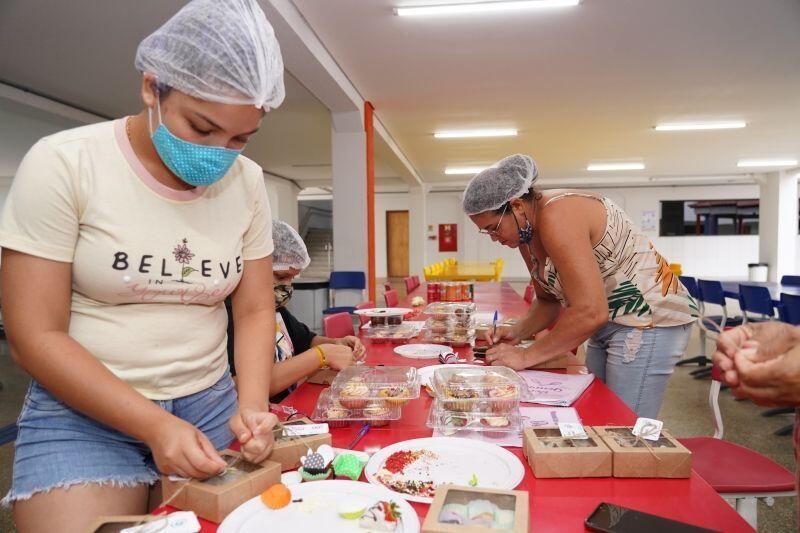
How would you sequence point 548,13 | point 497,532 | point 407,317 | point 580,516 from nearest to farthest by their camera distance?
point 497,532 → point 580,516 → point 407,317 → point 548,13

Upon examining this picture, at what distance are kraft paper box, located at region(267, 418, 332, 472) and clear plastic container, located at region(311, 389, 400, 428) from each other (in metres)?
0.19

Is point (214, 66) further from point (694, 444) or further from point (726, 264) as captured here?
point (726, 264)

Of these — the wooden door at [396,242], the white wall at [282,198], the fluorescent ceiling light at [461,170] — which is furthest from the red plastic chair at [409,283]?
the wooden door at [396,242]

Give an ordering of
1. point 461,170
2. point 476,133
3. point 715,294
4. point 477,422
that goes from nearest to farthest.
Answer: point 477,422 < point 715,294 < point 476,133 < point 461,170

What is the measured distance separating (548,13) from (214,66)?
3.79 m

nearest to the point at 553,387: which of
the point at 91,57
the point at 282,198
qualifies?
the point at 91,57

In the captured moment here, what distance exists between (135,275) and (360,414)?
1.96 ft

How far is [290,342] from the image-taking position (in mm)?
2035

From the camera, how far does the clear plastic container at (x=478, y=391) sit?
3.96 feet

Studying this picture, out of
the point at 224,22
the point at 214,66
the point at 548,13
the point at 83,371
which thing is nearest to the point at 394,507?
the point at 83,371

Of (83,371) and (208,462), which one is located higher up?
(83,371)

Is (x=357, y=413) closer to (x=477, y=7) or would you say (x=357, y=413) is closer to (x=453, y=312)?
(x=453, y=312)

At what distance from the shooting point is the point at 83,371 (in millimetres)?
875

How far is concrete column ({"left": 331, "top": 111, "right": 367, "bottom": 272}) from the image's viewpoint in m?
6.35
